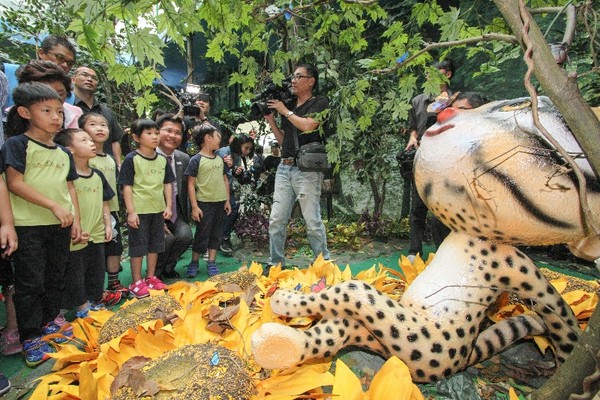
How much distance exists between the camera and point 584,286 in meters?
1.72

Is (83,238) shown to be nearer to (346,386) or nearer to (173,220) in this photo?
(173,220)

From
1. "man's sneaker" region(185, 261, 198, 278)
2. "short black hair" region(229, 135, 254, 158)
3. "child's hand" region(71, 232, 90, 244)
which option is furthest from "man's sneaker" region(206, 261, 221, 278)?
"short black hair" region(229, 135, 254, 158)

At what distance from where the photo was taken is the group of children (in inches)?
83.0

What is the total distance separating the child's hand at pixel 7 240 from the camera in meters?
1.95

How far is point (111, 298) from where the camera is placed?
3006 mm

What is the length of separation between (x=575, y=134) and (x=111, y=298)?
10.6 ft

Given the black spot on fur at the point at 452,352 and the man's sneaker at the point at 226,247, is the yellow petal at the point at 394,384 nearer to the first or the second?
the black spot on fur at the point at 452,352

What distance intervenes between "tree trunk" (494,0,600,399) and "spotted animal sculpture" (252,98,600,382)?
17 centimetres

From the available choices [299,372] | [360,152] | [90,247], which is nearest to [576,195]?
[299,372]

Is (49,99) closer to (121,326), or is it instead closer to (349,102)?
(121,326)

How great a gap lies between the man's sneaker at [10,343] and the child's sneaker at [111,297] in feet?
2.41

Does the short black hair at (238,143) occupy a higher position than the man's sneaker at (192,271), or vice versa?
the short black hair at (238,143)

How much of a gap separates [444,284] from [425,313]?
0.37 ft

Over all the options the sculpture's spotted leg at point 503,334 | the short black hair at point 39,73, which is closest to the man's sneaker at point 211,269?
the short black hair at point 39,73
